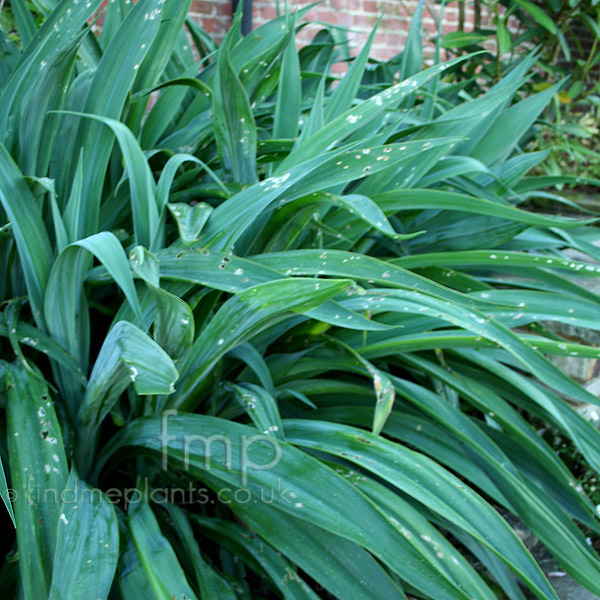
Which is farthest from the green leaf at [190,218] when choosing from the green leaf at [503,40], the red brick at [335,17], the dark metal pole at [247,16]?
the red brick at [335,17]

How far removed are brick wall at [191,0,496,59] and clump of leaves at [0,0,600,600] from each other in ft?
7.06

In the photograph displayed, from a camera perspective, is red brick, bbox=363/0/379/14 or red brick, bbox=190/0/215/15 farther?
red brick, bbox=363/0/379/14

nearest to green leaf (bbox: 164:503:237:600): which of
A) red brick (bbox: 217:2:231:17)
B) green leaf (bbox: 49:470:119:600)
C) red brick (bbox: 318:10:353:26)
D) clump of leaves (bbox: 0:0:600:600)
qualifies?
clump of leaves (bbox: 0:0:600:600)

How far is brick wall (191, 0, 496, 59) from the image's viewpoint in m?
3.17

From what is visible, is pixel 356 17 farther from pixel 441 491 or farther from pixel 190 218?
pixel 441 491

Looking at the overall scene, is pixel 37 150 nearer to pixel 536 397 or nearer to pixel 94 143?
pixel 94 143

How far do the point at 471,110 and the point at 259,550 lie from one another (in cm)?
94

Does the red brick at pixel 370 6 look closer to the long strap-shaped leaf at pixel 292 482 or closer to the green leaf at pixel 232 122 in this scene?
the green leaf at pixel 232 122

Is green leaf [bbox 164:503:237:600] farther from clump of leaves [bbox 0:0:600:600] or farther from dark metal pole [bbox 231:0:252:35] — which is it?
dark metal pole [bbox 231:0:252:35]

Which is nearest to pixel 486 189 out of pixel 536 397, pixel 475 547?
pixel 536 397

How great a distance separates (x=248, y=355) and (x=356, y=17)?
312cm

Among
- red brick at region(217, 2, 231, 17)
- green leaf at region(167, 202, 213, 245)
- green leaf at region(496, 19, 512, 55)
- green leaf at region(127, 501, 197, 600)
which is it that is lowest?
green leaf at region(127, 501, 197, 600)

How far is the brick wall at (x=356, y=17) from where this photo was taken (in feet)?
10.4

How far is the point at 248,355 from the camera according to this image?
909 mm
